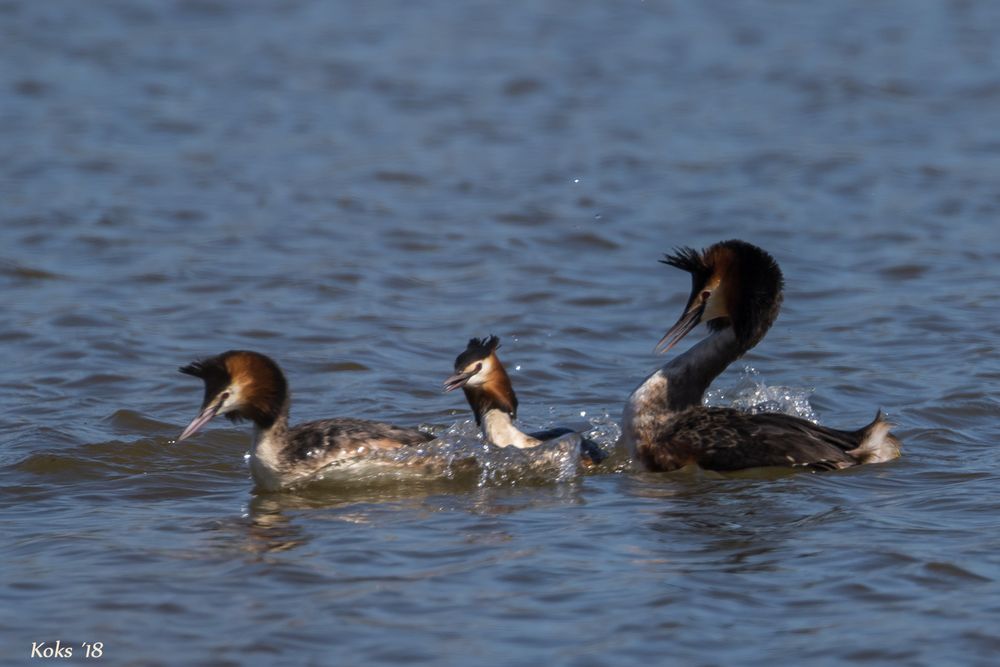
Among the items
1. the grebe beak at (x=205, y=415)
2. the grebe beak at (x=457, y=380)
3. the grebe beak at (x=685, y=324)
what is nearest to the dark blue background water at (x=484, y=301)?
the grebe beak at (x=205, y=415)

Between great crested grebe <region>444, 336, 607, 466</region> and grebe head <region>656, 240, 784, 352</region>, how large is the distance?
100 centimetres

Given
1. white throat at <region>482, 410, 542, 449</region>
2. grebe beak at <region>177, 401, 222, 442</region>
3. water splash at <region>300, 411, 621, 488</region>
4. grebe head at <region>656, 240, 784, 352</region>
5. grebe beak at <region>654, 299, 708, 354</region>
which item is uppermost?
grebe head at <region>656, 240, 784, 352</region>

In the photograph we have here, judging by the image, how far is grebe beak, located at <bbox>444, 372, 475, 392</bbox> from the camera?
29.4ft

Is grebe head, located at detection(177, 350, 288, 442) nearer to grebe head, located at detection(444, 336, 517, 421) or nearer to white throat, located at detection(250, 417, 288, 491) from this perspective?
white throat, located at detection(250, 417, 288, 491)

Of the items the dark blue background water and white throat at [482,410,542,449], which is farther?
white throat at [482,410,542,449]

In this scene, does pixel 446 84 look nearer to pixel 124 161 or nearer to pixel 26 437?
pixel 124 161

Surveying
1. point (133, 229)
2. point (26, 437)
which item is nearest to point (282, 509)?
point (26, 437)

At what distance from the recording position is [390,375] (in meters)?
10.9

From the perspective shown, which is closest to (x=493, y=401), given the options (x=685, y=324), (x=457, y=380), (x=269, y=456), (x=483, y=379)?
(x=483, y=379)

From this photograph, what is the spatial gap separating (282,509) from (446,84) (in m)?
12.3

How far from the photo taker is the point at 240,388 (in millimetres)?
8578

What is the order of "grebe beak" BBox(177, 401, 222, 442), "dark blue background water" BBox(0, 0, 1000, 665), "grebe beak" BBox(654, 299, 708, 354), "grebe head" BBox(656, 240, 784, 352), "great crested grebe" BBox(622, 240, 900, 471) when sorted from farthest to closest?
"grebe beak" BBox(654, 299, 708, 354) < "grebe head" BBox(656, 240, 784, 352) < "great crested grebe" BBox(622, 240, 900, 471) < "grebe beak" BBox(177, 401, 222, 442) < "dark blue background water" BBox(0, 0, 1000, 665)

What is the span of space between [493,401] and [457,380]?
10.7 inches

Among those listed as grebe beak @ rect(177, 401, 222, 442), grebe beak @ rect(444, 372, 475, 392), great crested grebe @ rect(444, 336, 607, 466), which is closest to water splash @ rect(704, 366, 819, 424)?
great crested grebe @ rect(444, 336, 607, 466)
